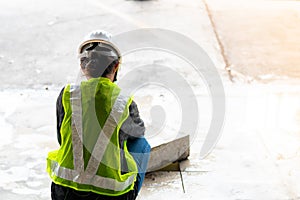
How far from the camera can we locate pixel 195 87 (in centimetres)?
498

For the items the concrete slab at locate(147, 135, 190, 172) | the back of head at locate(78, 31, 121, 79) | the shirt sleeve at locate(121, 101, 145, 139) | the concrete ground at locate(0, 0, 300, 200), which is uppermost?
the back of head at locate(78, 31, 121, 79)

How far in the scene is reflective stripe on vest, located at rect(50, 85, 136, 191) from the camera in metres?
2.30

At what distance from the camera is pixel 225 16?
6.82 m

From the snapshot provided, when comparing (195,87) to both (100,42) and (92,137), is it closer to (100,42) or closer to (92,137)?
(100,42)

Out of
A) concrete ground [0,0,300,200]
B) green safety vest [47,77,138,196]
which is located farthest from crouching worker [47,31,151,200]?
concrete ground [0,0,300,200]

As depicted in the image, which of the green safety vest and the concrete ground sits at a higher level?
the green safety vest

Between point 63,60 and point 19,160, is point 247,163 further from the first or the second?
point 63,60

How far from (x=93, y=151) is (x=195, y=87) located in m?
2.77

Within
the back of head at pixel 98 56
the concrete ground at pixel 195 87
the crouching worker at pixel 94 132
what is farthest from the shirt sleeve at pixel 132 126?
the concrete ground at pixel 195 87

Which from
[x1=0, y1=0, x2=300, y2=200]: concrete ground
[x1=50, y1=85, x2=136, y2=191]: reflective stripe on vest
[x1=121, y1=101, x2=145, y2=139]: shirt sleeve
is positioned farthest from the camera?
[x1=0, y1=0, x2=300, y2=200]: concrete ground

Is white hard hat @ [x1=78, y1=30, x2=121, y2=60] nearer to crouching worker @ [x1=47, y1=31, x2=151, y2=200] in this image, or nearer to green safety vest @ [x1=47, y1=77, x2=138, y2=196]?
crouching worker @ [x1=47, y1=31, x2=151, y2=200]

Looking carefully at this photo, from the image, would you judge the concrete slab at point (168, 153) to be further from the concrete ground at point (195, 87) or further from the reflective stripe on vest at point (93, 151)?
the reflective stripe on vest at point (93, 151)

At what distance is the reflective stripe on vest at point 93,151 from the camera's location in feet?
7.54

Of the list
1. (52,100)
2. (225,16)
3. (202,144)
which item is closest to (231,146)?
(202,144)
